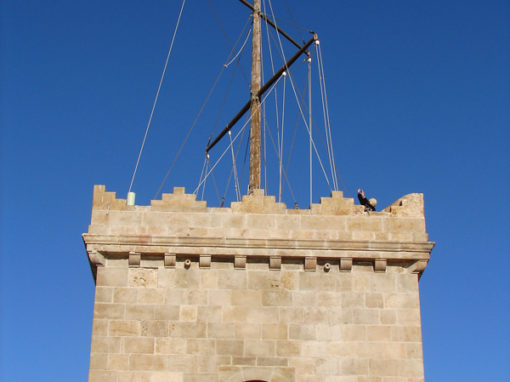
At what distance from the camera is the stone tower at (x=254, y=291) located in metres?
19.4

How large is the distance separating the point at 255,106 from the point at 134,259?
7124 millimetres

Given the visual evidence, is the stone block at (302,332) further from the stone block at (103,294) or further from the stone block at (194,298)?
the stone block at (103,294)

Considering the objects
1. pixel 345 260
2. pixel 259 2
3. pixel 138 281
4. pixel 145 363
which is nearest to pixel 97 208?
pixel 138 281

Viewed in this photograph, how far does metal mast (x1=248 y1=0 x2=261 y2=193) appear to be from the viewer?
24.5 metres

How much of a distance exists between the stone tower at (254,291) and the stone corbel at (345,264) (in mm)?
22

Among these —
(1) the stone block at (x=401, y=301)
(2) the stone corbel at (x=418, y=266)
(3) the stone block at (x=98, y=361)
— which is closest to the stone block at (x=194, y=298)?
(3) the stone block at (x=98, y=361)

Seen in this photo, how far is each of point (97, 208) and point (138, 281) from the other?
6.29 feet

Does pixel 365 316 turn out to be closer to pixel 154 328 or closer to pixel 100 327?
pixel 154 328

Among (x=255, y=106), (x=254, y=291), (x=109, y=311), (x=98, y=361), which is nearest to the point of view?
(x=98, y=361)

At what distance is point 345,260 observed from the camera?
20.2m

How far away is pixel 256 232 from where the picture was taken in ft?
66.4

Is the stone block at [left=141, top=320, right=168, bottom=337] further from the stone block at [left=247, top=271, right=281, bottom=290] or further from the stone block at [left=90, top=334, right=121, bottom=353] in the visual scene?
the stone block at [left=247, top=271, right=281, bottom=290]

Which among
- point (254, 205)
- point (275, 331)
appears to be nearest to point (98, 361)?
point (275, 331)

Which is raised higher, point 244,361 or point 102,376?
point 244,361
